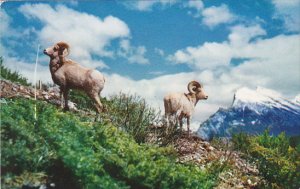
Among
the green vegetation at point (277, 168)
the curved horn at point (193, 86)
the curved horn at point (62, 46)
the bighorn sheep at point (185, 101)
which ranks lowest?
the green vegetation at point (277, 168)

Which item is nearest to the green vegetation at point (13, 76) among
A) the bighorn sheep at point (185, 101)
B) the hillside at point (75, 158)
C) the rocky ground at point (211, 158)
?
the rocky ground at point (211, 158)

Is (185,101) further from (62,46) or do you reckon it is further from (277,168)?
(277,168)

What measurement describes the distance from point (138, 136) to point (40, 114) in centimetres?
250

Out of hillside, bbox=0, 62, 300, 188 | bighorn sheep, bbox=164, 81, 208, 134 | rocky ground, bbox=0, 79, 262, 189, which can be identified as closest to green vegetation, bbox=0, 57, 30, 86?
rocky ground, bbox=0, 79, 262, 189

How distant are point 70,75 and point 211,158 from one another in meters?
2.98

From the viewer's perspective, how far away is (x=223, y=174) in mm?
8656

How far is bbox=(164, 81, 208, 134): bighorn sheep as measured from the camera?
11.9 meters

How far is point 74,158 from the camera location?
17.7ft

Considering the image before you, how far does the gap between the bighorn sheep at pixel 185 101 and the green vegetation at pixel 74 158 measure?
16.5 ft

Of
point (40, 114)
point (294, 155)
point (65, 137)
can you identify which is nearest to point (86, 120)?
point (40, 114)

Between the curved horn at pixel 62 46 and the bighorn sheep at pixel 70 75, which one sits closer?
the bighorn sheep at pixel 70 75

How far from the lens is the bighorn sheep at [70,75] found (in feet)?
31.6

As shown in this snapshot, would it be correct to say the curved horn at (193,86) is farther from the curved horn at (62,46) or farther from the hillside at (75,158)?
the hillside at (75,158)

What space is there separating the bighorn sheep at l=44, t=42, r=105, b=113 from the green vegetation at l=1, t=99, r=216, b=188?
9.32 feet
